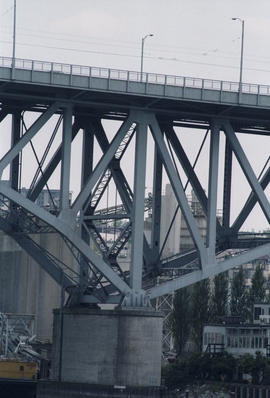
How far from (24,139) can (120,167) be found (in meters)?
10.0

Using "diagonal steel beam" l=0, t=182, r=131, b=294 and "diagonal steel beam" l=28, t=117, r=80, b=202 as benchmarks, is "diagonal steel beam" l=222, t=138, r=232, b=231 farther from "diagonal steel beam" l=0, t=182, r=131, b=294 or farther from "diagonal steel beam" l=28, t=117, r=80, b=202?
"diagonal steel beam" l=28, t=117, r=80, b=202

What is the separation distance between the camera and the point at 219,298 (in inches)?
7195

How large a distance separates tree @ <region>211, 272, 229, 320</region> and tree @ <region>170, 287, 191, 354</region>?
8.82 feet

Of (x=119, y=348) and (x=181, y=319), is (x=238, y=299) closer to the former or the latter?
(x=181, y=319)

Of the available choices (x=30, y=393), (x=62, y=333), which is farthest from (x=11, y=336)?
(x=62, y=333)

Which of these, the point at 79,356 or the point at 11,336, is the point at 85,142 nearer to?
the point at 79,356

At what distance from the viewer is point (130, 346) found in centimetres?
12062

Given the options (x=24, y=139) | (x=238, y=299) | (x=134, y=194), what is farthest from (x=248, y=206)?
(x=238, y=299)

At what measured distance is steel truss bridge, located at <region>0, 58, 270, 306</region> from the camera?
11844cm

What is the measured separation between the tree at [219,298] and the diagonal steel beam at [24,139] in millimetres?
66459

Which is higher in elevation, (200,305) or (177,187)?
(177,187)

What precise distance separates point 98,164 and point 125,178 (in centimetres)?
586

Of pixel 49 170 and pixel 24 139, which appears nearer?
pixel 24 139

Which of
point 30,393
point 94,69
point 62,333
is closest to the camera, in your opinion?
point 94,69
